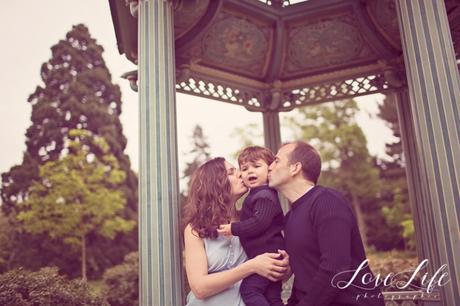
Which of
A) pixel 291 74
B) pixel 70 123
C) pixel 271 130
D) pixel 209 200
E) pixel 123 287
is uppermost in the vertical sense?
pixel 70 123

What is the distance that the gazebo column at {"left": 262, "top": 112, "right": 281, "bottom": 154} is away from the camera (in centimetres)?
816

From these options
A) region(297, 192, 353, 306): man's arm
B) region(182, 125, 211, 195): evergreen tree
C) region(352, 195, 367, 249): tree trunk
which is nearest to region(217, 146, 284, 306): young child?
region(297, 192, 353, 306): man's arm

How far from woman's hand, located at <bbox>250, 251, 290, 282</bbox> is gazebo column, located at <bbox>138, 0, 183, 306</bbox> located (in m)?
0.97

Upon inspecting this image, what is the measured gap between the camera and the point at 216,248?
318 centimetres

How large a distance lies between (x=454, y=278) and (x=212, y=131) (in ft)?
100

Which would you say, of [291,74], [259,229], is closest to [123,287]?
[291,74]

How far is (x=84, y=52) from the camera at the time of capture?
23.3 m

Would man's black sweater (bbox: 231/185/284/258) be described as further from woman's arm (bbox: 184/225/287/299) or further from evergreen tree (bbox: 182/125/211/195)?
evergreen tree (bbox: 182/125/211/195)

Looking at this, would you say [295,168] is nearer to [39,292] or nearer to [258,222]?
[258,222]

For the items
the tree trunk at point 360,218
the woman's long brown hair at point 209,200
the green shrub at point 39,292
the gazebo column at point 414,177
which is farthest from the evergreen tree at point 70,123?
the woman's long brown hair at point 209,200

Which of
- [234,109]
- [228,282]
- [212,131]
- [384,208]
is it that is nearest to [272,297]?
[228,282]

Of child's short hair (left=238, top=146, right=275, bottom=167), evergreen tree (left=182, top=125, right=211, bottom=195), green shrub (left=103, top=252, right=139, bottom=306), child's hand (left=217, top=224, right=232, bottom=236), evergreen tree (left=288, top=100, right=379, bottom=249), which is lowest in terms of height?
green shrub (left=103, top=252, right=139, bottom=306)

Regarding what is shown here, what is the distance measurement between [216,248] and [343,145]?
23365 millimetres

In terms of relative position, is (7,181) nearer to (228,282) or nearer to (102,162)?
(102,162)
